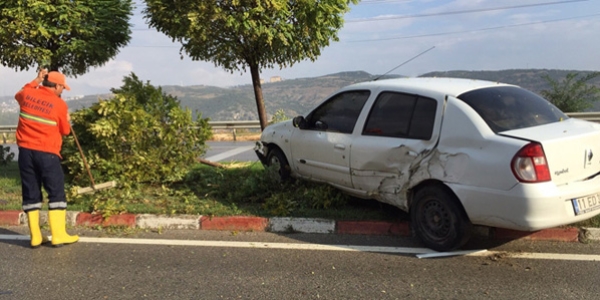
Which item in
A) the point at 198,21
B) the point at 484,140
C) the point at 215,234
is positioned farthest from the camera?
the point at 198,21

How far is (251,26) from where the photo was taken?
289 inches

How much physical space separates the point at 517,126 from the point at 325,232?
2.26 metres

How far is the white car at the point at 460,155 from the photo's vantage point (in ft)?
12.5

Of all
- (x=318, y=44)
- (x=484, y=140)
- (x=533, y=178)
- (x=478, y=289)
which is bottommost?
(x=478, y=289)

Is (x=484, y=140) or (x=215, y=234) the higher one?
(x=484, y=140)

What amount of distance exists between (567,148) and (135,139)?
545cm

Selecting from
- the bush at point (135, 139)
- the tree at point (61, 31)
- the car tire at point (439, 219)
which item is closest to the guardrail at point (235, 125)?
the tree at point (61, 31)

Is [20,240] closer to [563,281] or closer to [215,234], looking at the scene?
[215,234]

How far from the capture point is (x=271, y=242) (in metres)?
4.92

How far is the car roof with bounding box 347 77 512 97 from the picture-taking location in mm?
4574

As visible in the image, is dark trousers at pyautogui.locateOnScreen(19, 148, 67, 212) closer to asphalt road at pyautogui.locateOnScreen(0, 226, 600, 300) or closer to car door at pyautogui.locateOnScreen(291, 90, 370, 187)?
asphalt road at pyautogui.locateOnScreen(0, 226, 600, 300)

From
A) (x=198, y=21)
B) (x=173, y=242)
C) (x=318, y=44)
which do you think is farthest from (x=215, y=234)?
Answer: (x=318, y=44)

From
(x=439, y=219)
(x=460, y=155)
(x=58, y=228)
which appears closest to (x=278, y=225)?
(x=439, y=219)

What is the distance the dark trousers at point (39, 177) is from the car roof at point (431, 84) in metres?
3.45
